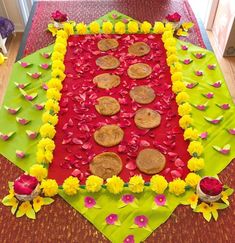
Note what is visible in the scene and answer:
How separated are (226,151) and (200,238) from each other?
1.47ft

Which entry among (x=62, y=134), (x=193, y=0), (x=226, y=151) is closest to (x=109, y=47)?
(x=62, y=134)

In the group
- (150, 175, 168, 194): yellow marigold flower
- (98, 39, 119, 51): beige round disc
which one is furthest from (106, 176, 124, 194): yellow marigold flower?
(98, 39, 119, 51): beige round disc

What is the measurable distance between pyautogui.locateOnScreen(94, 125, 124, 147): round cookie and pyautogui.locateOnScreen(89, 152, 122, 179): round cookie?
7cm

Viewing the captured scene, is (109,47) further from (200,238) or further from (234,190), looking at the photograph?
(200,238)

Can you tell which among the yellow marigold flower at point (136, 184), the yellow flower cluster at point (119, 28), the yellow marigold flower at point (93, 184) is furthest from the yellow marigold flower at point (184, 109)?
the yellow flower cluster at point (119, 28)

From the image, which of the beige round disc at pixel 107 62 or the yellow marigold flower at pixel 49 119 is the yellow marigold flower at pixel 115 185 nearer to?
the yellow marigold flower at pixel 49 119

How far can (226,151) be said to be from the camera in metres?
1.55

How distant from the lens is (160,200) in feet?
4.51

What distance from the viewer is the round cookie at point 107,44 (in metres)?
2.10

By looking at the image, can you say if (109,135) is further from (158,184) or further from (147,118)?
(158,184)

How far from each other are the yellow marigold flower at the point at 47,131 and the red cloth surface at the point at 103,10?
86 cm

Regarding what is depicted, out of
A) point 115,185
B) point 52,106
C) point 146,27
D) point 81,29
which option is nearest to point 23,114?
point 52,106

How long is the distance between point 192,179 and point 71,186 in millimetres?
493

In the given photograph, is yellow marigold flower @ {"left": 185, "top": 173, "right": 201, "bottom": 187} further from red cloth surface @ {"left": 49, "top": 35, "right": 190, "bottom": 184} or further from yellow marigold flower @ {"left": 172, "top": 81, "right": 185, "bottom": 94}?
yellow marigold flower @ {"left": 172, "top": 81, "right": 185, "bottom": 94}
